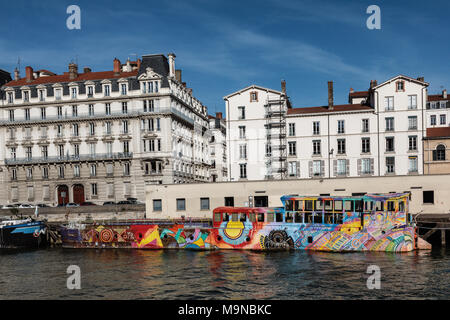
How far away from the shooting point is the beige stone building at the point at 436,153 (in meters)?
61.5

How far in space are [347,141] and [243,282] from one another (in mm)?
43389

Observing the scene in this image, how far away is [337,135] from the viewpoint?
2562 inches

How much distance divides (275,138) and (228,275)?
40365 mm

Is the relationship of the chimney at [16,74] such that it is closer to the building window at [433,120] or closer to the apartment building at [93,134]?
the apartment building at [93,134]

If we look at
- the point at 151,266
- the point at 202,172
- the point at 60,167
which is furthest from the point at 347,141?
the point at 60,167

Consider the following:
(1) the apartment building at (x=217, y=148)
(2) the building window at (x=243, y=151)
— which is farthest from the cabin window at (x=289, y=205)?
(1) the apartment building at (x=217, y=148)

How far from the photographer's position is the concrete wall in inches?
1887

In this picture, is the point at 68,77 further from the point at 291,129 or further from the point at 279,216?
the point at 279,216

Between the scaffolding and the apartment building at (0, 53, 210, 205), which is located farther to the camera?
the apartment building at (0, 53, 210, 205)

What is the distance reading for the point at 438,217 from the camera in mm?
43656

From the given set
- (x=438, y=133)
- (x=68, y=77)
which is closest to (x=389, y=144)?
(x=438, y=133)

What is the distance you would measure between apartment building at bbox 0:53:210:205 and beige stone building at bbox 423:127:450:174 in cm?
3917

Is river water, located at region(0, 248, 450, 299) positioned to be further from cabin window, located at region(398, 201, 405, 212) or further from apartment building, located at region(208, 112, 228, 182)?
apartment building, located at region(208, 112, 228, 182)

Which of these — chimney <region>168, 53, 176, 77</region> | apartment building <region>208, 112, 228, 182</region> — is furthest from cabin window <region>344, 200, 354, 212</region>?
apartment building <region>208, 112, 228, 182</region>
